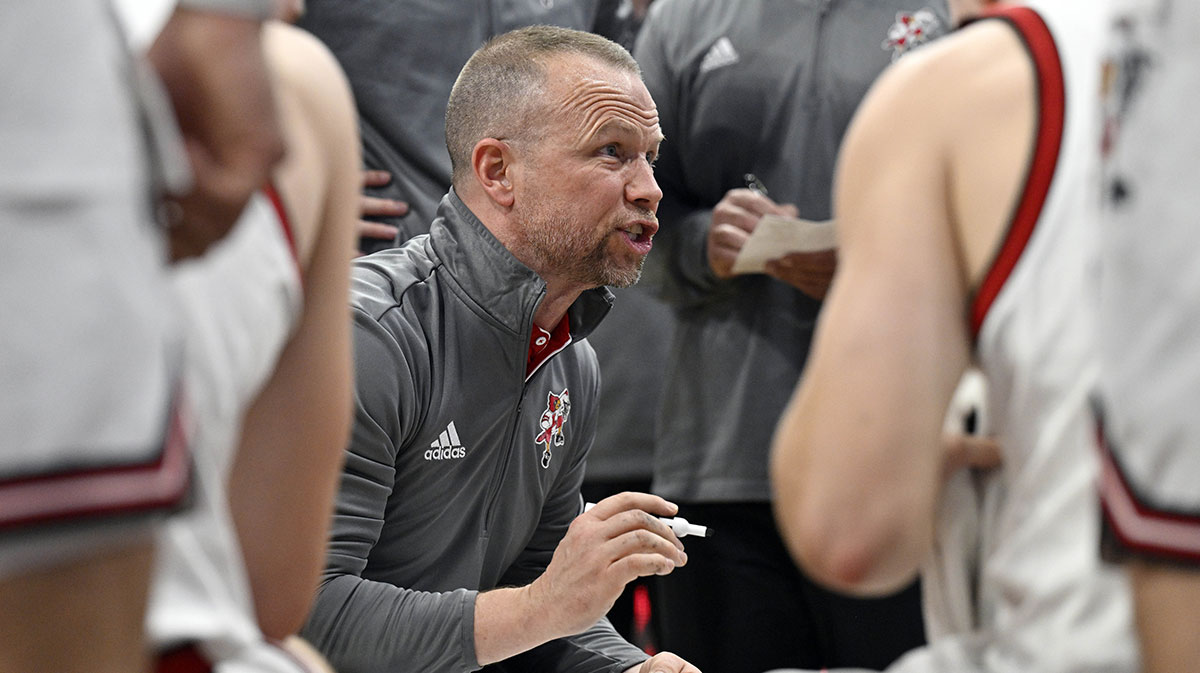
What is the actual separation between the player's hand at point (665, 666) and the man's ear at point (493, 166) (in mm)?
880

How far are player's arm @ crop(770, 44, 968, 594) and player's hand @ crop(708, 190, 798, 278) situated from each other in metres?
1.35

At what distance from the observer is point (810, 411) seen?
116 cm

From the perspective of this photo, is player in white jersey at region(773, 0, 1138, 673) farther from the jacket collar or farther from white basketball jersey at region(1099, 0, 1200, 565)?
the jacket collar

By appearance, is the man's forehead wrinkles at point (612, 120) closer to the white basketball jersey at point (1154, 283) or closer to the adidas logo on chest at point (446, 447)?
the adidas logo on chest at point (446, 447)

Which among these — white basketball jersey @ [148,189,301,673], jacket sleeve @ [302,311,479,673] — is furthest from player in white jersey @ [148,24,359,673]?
jacket sleeve @ [302,311,479,673]

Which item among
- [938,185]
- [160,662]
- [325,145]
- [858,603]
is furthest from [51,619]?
[858,603]

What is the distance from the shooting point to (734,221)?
2539 millimetres

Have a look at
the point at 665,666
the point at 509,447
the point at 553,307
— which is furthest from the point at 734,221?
the point at 665,666

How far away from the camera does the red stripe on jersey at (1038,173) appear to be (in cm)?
108

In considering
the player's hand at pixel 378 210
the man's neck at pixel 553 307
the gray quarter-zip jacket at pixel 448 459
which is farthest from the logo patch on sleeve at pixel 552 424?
the player's hand at pixel 378 210

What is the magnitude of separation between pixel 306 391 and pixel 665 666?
1268mm

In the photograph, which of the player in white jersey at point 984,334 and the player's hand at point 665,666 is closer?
the player in white jersey at point 984,334

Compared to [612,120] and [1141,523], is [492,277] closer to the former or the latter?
[612,120]

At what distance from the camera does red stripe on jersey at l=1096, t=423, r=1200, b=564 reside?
3.08ft
